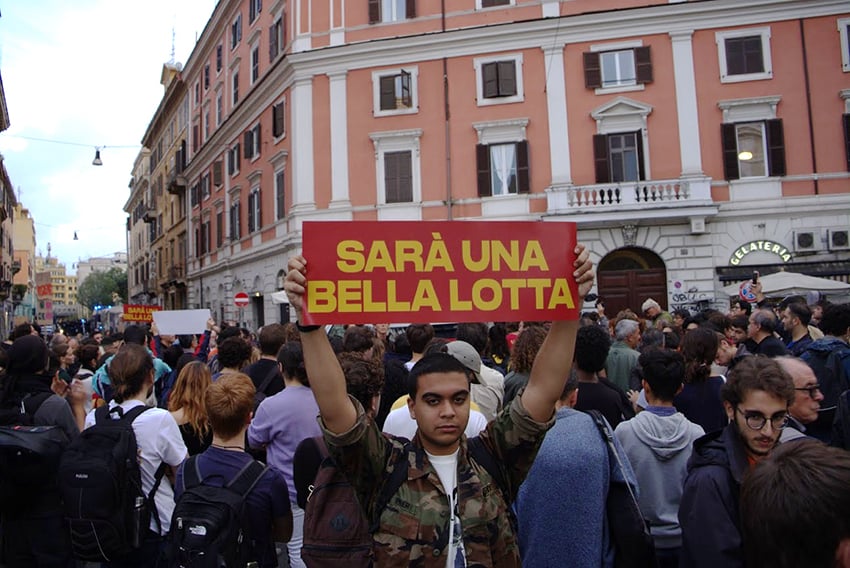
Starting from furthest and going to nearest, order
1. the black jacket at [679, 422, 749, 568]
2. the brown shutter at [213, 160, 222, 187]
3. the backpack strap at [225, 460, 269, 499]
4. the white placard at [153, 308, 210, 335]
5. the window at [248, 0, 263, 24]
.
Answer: the brown shutter at [213, 160, 222, 187] < the window at [248, 0, 263, 24] < the white placard at [153, 308, 210, 335] < the backpack strap at [225, 460, 269, 499] < the black jacket at [679, 422, 749, 568]

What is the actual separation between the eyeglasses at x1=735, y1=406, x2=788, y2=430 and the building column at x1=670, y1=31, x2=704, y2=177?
17489 mm

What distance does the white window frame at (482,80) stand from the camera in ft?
65.2

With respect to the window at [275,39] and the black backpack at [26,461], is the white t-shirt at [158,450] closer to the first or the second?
the black backpack at [26,461]

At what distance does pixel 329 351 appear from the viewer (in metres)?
2.33

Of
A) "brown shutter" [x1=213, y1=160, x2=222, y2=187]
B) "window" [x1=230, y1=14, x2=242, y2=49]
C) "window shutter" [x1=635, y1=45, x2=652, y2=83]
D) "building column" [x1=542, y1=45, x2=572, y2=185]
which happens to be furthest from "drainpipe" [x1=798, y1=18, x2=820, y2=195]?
"brown shutter" [x1=213, y1=160, x2=222, y2=187]

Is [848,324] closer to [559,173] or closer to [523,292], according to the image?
[523,292]

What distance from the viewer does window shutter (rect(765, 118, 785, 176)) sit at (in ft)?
59.9

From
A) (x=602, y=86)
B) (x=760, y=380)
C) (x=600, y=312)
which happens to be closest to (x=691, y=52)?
(x=602, y=86)

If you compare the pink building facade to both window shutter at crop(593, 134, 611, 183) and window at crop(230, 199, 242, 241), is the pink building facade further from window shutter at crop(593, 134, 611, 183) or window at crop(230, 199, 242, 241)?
window at crop(230, 199, 242, 241)

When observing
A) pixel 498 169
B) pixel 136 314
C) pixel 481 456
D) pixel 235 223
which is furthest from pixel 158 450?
pixel 235 223

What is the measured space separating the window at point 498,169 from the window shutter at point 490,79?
1.64 meters

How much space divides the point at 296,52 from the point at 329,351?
68.9 feet

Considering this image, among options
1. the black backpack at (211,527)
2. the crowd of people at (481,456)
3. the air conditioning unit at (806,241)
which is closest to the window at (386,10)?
the air conditioning unit at (806,241)

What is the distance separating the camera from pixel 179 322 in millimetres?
9812
